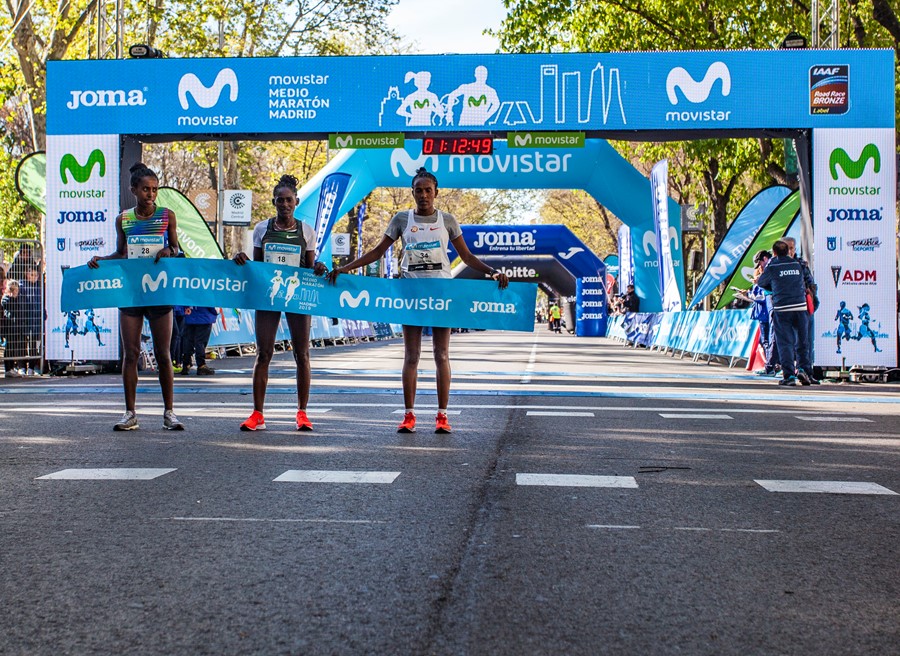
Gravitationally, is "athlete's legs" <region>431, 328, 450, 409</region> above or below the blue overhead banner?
below

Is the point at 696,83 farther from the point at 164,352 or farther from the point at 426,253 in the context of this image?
the point at 164,352

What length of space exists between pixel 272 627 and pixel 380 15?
116 feet

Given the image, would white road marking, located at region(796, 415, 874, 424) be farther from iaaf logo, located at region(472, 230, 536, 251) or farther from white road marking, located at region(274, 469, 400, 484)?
iaaf logo, located at region(472, 230, 536, 251)

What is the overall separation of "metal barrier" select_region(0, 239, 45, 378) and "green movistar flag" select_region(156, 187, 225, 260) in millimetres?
3171

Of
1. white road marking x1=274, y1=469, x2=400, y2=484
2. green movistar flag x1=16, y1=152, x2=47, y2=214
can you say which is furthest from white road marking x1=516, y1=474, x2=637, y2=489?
green movistar flag x1=16, y1=152, x2=47, y2=214

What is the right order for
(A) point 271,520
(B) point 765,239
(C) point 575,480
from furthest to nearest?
(B) point 765,239 → (C) point 575,480 → (A) point 271,520

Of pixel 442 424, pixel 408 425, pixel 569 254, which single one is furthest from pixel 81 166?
pixel 569 254

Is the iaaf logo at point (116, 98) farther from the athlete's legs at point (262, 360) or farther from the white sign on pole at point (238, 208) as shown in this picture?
the white sign on pole at point (238, 208)

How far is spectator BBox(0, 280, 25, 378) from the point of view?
663 inches

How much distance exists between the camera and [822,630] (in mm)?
3389

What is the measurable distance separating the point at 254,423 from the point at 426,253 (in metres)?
1.85

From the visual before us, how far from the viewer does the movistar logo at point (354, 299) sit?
967 cm

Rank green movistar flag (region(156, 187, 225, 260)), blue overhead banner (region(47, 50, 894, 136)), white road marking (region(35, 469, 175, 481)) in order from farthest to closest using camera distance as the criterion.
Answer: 1. green movistar flag (region(156, 187, 225, 260))
2. blue overhead banner (region(47, 50, 894, 136))
3. white road marking (region(35, 469, 175, 481))

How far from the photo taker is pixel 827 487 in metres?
6.22
